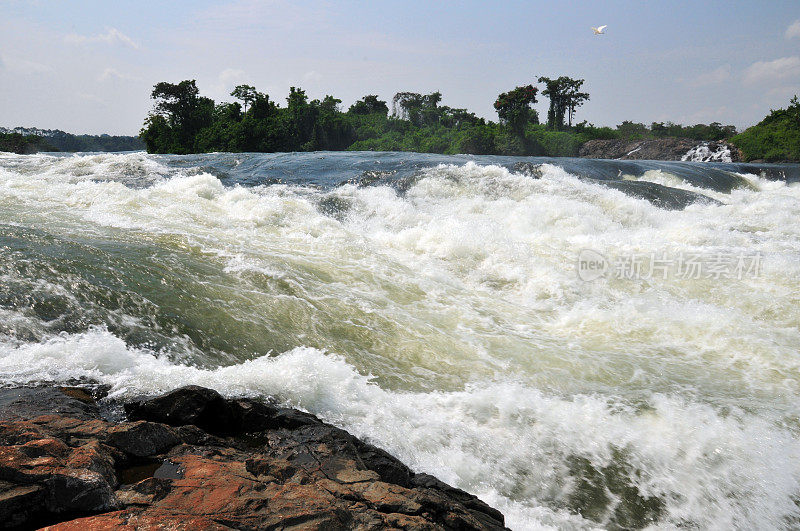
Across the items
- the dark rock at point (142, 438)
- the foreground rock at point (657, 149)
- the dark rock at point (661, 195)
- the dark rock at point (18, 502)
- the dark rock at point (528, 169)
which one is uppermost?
the foreground rock at point (657, 149)

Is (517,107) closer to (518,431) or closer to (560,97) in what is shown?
(560,97)

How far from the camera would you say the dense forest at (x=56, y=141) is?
2937 cm

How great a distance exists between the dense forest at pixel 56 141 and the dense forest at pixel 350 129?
13.2 feet

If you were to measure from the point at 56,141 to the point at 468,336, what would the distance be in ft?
244

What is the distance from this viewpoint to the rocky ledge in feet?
4.53

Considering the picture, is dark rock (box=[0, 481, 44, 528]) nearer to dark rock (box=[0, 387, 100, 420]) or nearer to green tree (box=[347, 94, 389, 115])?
dark rock (box=[0, 387, 100, 420])

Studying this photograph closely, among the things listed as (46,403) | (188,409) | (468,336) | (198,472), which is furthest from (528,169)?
(198,472)

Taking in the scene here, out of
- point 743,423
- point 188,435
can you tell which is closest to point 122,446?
point 188,435

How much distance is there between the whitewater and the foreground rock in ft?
81.7

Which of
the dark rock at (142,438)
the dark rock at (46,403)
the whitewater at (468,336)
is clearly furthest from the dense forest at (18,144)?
the dark rock at (142,438)

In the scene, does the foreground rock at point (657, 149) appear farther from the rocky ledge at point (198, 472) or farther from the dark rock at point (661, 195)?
the rocky ledge at point (198, 472)

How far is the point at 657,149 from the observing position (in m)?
32.3

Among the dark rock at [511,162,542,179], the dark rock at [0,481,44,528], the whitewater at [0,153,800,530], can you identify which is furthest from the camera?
the dark rock at [511,162,542,179]

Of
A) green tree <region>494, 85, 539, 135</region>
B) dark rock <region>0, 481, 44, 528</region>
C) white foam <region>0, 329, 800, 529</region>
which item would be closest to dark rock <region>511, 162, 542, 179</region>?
white foam <region>0, 329, 800, 529</region>
